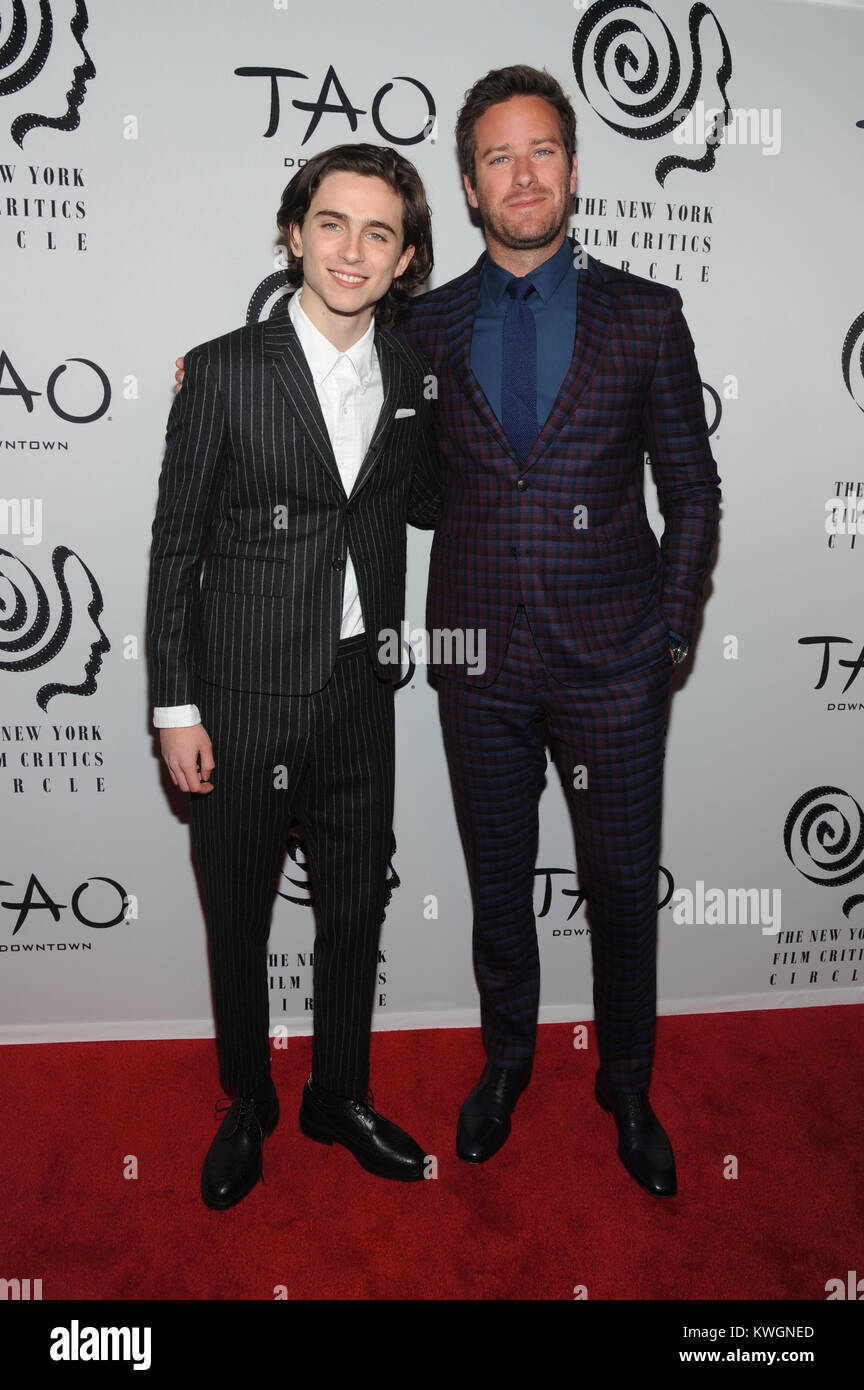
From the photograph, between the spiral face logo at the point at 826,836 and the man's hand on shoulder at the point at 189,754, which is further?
the spiral face logo at the point at 826,836

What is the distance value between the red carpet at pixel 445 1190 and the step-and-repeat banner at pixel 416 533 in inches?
9.0

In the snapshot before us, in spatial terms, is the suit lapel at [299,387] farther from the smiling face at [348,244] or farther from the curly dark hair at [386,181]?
the curly dark hair at [386,181]

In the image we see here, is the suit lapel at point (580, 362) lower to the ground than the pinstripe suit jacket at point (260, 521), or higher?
higher

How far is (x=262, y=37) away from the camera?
2.23 m

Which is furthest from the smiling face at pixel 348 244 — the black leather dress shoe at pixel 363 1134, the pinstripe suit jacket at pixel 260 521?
the black leather dress shoe at pixel 363 1134

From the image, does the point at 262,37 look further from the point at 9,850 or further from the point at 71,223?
the point at 9,850

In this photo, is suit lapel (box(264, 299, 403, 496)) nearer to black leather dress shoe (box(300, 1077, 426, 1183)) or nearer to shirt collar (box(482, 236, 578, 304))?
shirt collar (box(482, 236, 578, 304))

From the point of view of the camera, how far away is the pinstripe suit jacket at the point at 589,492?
1.98 meters

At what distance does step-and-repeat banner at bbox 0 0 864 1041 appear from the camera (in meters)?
2.25

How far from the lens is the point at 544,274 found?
2.02 m

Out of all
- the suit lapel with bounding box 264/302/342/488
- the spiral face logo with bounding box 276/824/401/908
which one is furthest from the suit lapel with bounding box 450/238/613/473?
the spiral face logo with bounding box 276/824/401/908

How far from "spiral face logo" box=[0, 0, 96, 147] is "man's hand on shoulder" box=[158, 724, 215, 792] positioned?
1.41 meters

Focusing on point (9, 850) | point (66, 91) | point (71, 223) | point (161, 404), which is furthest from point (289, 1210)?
point (66, 91)

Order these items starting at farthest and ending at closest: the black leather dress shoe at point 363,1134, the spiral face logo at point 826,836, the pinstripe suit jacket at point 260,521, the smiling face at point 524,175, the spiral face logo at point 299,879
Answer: the spiral face logo at point 826,836
the spiral face logo at point 299,879
the black leather dress shoe at point 363,1134
the smiling face at point 524,175
the pinstripe suit jacket at point 260,521
